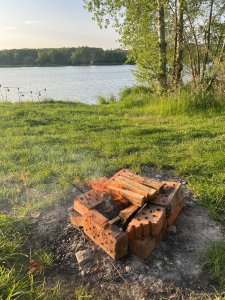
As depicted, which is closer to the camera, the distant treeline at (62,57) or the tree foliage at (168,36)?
the tree foliage at (168,36)

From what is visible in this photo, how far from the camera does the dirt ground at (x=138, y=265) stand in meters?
2.05

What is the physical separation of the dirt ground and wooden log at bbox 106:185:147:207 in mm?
386

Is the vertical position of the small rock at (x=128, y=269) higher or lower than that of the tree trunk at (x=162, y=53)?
lower

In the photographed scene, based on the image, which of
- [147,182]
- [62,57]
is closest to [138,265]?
[147,182]

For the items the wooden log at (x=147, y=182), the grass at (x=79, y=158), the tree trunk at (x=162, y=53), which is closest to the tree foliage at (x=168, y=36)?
the tree trunk at (x=162, y=53)

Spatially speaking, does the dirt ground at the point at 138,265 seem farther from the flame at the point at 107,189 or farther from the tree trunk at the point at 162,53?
the tree trunk at the point at 162,53

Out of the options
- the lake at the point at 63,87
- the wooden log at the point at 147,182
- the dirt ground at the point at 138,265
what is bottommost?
the dirt ground at the point at 138,265

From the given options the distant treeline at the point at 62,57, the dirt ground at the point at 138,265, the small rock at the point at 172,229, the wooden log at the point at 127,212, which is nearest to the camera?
the dirt ground at the point at 138,265

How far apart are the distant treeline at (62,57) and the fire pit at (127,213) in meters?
45.0

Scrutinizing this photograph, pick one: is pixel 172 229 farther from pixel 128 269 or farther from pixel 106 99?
pixel 106 99

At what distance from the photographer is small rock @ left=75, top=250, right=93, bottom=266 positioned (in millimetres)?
2311

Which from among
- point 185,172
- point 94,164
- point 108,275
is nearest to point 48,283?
point 108,275

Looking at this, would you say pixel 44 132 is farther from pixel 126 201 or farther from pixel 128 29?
pixel 128 29

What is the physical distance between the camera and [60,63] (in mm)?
49062
